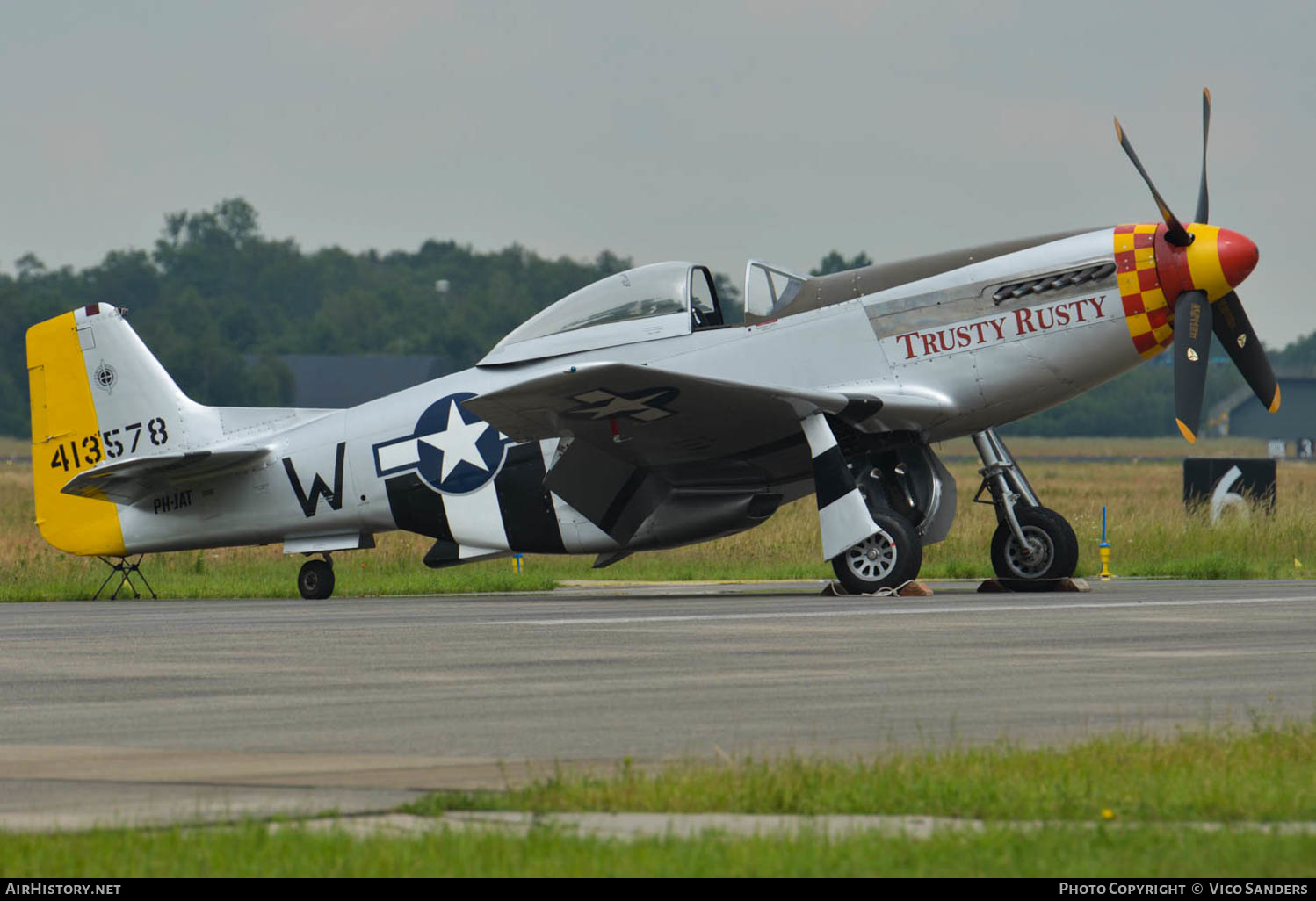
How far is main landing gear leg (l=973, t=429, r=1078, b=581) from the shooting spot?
1994 centimetres

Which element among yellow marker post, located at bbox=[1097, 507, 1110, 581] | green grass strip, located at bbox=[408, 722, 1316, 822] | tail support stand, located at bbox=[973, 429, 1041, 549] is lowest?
yellow marker post, located at bbox=[1097, 507, 1110, 581]

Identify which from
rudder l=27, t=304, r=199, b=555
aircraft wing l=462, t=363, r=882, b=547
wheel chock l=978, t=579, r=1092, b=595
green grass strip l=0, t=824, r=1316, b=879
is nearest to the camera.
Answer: green grass strip l=0, t=824, r=1316, b=879

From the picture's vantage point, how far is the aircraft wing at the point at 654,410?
18.4 metres

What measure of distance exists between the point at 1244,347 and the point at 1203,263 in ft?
7.39

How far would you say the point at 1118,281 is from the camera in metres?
19.0

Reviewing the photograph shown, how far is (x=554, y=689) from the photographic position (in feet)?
34.6

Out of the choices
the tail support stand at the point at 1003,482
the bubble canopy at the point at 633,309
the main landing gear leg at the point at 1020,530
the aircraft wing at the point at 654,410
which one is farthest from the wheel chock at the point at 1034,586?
the bubble canopy at the point at 633,309

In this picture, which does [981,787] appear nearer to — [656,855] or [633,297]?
[656,855]

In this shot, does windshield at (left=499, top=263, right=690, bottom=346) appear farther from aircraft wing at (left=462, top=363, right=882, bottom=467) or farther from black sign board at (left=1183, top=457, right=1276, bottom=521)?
black sign board at (left=1183, top=457, right=1276, bottom=521)

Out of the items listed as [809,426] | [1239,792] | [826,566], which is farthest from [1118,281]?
[1239,792]

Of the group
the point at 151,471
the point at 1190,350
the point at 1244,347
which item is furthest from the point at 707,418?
the point at 151,471

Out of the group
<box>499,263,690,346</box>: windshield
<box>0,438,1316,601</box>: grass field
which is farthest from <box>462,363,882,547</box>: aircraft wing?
<box>0,438,1316,601</box>: grass field

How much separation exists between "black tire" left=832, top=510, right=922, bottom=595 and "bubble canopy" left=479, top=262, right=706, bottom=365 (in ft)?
9.89
